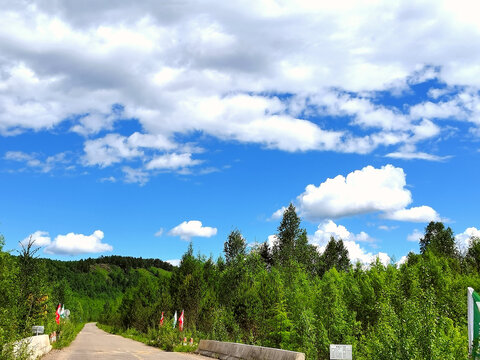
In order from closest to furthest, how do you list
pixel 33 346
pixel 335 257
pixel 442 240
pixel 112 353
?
pixel 33 346 < pixel 112 353 < pixel 442 240 < pixel 335 257

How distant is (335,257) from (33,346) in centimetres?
10917

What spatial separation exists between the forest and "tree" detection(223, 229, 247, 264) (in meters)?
0.20

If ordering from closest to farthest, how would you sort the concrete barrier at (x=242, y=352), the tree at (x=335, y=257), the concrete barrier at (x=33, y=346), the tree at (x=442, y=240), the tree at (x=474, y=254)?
the concrete barrier at (x=242, y=352) → the concrete barrier at (x=33, y=346) → the tree at (x=474, y=254) → the tree at (x=442, y=240) → the tree at (x=335, y=257)

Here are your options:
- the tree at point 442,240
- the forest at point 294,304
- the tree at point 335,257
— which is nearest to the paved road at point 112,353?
the forest at point 294,304

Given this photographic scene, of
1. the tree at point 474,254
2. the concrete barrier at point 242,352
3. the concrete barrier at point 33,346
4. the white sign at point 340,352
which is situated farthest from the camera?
the tree at point 474,254

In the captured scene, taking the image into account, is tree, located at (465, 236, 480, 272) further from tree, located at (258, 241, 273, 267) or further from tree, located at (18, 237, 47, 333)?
tree, located at (18, 237, 47, 333)

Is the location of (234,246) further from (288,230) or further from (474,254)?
(474,254)

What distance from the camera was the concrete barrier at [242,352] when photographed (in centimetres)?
1661

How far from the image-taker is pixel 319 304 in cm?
2858

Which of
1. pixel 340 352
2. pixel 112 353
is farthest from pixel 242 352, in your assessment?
pixel 340 352

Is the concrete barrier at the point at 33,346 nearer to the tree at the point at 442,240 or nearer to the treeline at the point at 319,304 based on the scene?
the treeline at the point at 319,304

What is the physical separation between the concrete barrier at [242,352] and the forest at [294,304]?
9.20 ft

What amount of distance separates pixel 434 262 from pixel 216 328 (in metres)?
40.7

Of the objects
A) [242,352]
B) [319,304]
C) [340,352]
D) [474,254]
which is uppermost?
[474,254]
